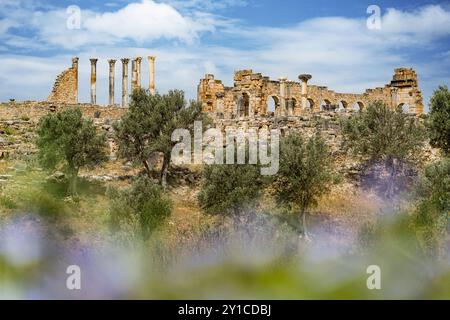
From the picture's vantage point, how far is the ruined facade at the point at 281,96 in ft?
118

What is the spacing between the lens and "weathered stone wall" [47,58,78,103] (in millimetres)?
42750

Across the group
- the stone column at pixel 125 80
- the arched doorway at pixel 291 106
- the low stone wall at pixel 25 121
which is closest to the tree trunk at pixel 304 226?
the low stone wall at pixel 25 121

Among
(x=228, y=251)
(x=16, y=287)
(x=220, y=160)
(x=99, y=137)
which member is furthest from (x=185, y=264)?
(x=99, y=137)

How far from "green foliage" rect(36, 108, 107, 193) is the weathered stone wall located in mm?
19139

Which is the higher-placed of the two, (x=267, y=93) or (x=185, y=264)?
(x=267, y=93)

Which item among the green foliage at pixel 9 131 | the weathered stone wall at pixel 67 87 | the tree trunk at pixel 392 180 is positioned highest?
the weathered stone wall at pixel 67 87

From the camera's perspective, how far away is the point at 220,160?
867 inches

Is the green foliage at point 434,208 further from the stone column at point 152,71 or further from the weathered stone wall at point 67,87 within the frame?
the weathered stone wall at point 67,87

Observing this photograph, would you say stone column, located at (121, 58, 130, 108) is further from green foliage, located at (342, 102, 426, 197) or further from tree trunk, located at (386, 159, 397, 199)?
tree trunk, located at (386, 159, 397, 199)

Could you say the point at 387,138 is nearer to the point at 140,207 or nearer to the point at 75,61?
the point at 140,207

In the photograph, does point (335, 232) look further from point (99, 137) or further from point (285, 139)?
point (99, 137)

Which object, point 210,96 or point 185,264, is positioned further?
point 210,96
